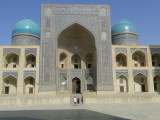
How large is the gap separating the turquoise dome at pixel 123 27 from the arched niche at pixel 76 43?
21.6 feet

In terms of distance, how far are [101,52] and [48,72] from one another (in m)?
7.09

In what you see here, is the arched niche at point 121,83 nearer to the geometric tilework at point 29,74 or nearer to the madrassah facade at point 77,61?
the madrassah facade at point 77,61

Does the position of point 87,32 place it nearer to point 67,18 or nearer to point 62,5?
point 67,18

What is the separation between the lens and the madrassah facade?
18406 mm

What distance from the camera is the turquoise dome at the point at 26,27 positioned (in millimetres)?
23969

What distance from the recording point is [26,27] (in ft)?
79.0

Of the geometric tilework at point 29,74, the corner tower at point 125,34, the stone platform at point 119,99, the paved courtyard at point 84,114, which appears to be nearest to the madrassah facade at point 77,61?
the geometric tilework at point 29,74

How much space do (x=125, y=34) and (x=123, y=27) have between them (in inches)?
50.9

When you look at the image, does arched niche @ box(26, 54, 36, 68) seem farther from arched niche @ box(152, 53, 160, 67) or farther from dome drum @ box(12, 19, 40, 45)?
arched niche @ box(152, 53, 160, 67)

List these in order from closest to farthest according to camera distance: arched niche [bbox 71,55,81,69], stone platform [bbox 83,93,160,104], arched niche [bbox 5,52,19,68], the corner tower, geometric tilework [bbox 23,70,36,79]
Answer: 1. stone platform [bbox 83,93,160,104]
2. geometric tilework [bbox 23,70,36,79]
3. arched niche [bbox 5,52,19,68]
4. arched niche [bbox 71,55,81,69]
5. the corner tower

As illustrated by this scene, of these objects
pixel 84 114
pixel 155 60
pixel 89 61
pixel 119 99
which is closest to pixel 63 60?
pixel 89 61

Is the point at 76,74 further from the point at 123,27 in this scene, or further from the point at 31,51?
the point at 123,27

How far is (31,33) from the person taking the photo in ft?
79.4

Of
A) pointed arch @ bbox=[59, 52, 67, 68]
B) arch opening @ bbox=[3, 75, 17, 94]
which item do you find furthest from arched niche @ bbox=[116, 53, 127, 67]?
arch opening @ bbox=[3, 75, 17, 94]
